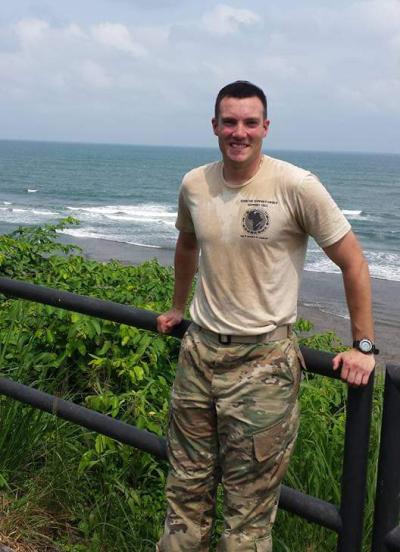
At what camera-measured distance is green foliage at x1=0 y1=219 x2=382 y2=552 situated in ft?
9.76

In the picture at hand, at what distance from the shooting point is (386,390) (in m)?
2.13

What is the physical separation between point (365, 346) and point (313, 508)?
0.54 m

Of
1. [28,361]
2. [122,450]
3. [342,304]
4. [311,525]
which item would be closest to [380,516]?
[311,525]

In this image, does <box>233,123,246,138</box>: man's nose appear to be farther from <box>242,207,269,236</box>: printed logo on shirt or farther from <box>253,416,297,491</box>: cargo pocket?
<box>253,416,297,491</box>: cargo pocket

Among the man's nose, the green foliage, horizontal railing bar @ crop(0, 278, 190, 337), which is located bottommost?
the green foliage

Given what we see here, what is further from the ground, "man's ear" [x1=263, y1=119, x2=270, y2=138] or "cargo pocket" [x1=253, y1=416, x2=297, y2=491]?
"man's ear" [x1=263, y1=119, x2=270, y2=138]

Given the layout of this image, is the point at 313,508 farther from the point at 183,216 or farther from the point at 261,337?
the point at 183,216

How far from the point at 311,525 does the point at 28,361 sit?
179 centimetres

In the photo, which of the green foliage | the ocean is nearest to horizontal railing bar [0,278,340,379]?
the green foliage

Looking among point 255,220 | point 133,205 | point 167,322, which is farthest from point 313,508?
point 133,205

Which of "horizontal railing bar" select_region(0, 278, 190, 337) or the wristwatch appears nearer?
the wristwatch

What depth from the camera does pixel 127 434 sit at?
2.72 meters

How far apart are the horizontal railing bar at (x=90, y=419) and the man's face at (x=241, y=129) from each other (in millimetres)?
1007

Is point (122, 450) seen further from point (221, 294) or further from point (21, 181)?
point (21, 181)
